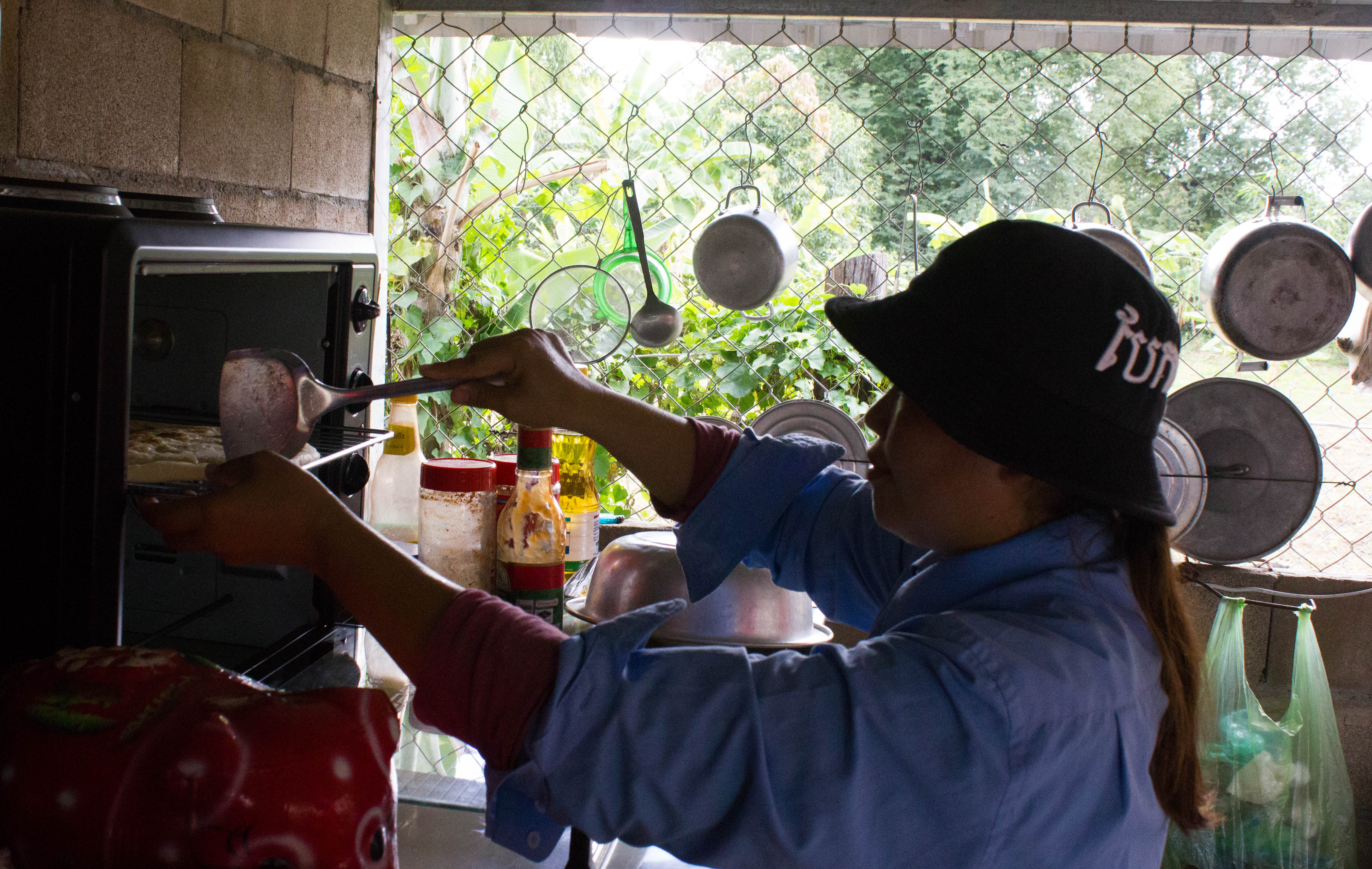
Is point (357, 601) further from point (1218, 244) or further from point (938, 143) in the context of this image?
point (938, 143)

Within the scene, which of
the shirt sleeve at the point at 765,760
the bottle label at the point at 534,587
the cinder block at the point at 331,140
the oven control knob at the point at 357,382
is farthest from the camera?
the cinder block at the point at 331,140

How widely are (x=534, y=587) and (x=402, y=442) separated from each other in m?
0.49

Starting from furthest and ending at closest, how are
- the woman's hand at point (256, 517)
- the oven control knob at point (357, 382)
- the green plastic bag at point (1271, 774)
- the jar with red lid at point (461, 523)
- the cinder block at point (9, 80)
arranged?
the green plastic bag at point (1271, 774) < the jar with red lid at point (461, 523) < the oven control knob at point (357, 382) < the cinder block at point (9, 80) < the woman's hand at point (256, 517)

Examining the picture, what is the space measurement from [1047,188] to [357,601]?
6.13 m

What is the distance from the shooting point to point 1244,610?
74.4 inches

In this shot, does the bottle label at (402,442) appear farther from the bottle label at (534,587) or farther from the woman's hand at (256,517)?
the woman's hand at (256,517)

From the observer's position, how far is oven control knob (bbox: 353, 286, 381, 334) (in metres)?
1.13

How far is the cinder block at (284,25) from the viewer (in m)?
1.38

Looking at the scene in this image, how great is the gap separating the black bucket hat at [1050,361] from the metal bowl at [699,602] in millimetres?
534

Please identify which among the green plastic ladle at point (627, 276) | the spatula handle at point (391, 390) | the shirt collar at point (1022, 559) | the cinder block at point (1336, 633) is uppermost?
the green plastic ladle at point (627, 276)

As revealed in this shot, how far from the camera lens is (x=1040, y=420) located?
715 mm

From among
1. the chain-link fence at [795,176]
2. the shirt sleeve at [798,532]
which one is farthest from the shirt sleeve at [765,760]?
the chain-link fence at [795,176]

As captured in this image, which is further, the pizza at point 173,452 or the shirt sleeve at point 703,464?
the shirt sleeve at point 703,464

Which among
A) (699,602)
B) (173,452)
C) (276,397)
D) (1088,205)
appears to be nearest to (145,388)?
(173,452)
